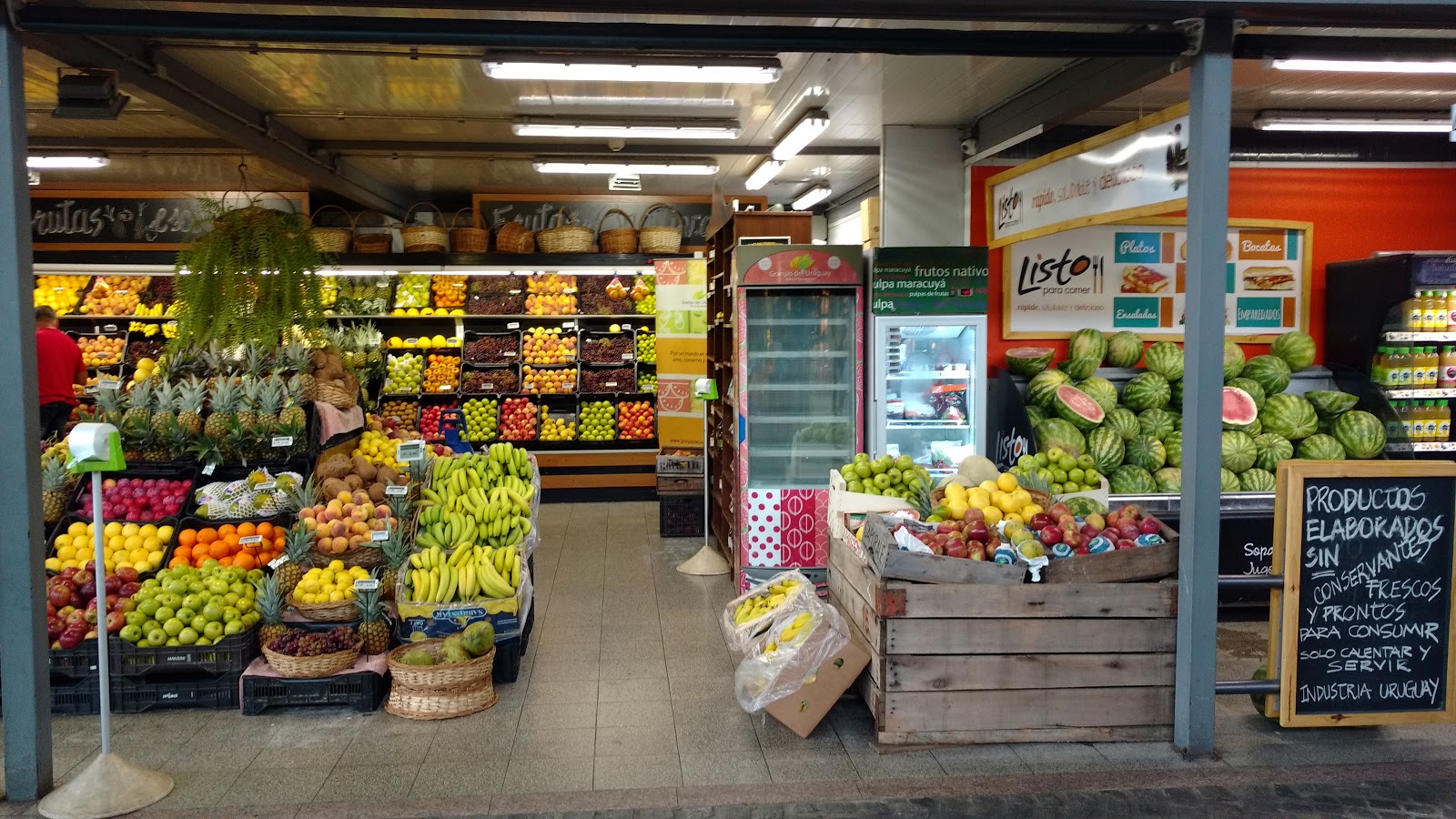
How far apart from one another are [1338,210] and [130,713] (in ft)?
29.5

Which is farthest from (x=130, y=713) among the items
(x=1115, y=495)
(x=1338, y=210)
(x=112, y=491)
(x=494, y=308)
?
(x=1338, y=210)

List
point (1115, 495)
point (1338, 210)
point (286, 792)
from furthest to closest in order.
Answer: point (1338, 210) < point (1115, 495) < point (286, 792)

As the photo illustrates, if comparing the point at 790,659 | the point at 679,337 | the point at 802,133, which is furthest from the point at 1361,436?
the point at 679,337

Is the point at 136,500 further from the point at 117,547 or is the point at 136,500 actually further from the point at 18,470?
the point at 18,470

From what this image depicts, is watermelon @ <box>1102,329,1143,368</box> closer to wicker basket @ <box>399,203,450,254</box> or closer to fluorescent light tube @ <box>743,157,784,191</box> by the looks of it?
fluorescent light tube @ <box>743,157,784,191</box>

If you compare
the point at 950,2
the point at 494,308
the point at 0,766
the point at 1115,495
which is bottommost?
the point at 0,766

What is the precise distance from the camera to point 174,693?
191 inches

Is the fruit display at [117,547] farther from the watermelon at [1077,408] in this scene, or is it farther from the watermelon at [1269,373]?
the watermelon at [1269,373]

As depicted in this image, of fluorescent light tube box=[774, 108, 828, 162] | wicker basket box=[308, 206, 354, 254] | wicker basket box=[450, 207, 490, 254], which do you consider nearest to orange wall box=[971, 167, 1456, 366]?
fluorescent light tube box=[774, 108, 828, 162]

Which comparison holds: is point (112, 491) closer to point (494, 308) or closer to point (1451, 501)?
point (494, 308)

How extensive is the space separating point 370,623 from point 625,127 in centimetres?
472

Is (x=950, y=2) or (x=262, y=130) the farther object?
(x=262, y=130)

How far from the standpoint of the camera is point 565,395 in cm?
1138

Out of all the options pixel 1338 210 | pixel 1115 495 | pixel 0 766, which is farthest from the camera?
pixel 1338 210
